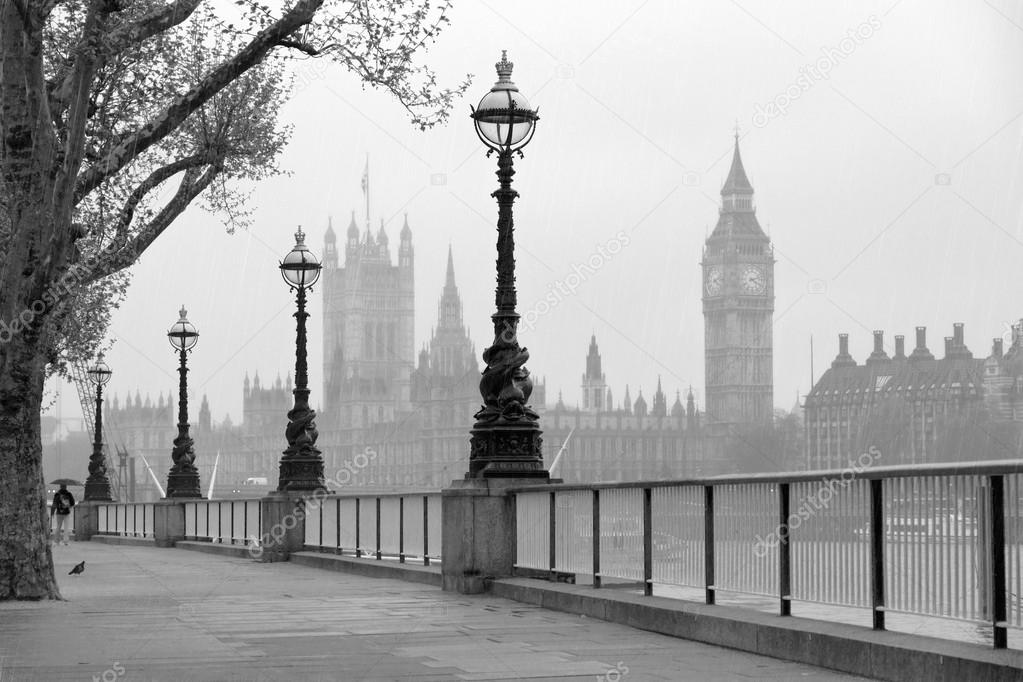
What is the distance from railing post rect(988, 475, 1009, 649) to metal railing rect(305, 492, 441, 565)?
10.2m

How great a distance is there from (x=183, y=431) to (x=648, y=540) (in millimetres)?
27073

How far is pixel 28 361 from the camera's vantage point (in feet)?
49.5

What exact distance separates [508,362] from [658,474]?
178116 millimetres

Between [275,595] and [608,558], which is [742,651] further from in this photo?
[275,595]

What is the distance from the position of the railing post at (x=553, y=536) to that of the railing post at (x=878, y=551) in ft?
17.7

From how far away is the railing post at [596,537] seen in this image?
12.8 m

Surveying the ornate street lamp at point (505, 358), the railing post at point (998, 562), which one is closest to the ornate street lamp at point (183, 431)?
the ornate street lamp at point (505, 358)

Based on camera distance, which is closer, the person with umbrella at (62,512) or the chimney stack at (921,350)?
the person with umbrella at (62,512)

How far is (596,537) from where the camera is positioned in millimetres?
12852

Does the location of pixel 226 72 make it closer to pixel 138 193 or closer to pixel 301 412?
pixel 138 193

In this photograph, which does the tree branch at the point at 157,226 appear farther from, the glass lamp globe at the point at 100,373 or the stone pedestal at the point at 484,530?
the glass lamp globe at the point at 100,373

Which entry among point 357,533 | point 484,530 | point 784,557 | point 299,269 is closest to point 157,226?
point 299,269

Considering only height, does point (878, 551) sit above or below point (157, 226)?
below

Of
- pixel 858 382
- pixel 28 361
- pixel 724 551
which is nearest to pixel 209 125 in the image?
pixel 28 361
